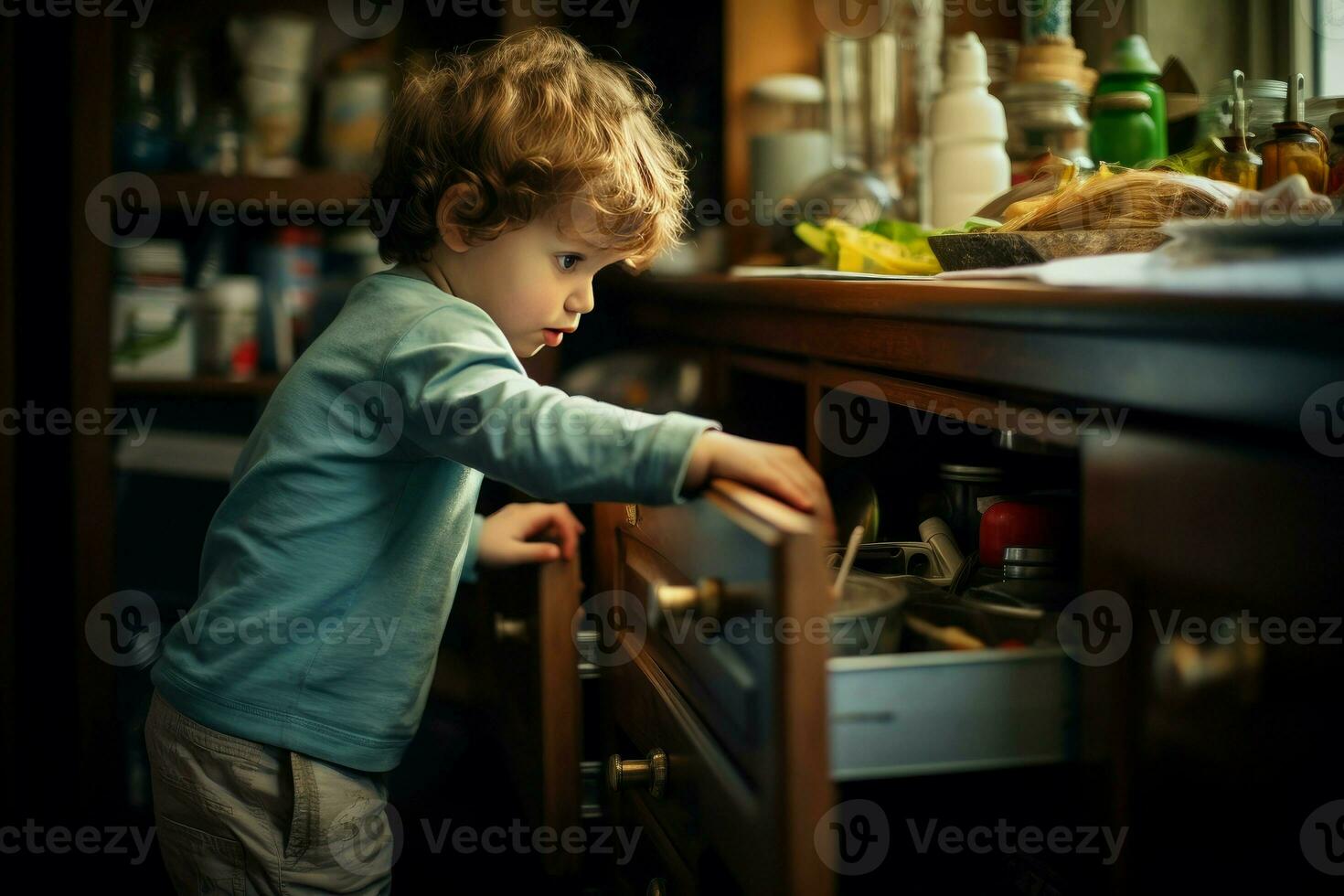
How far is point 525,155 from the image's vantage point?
1.01 meters

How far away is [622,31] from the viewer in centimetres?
215

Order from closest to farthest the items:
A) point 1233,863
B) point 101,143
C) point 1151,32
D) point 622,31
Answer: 1. point 1233,863
2. point 1151,32
3. point 101,143
4. point 622,31

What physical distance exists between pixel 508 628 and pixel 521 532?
98 mm

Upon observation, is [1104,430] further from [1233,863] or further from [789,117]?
[789,117]

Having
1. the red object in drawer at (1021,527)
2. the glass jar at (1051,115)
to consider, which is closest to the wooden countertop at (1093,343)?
the red object in drawer at (1021,527)

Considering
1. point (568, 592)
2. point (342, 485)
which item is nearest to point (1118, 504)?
point (568, 592)

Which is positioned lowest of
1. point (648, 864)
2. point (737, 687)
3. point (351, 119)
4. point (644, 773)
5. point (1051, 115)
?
point (648, 864)

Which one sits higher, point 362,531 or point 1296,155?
point 1296,155

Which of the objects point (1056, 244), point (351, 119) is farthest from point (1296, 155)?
point (351, 119)

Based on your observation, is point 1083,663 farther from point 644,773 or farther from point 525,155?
point 525,155

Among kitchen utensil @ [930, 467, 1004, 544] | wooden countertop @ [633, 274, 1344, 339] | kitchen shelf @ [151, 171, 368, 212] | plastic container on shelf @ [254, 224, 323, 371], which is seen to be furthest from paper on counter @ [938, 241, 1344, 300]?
plastic container on shelf @ [254, 224, 323, 371]

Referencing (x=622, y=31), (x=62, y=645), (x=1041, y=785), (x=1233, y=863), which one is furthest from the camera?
(x=622, y=31)

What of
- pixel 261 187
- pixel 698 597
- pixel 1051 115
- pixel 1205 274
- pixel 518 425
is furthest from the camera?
pixel 261 187

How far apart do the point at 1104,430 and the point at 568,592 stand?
18.5 inches
